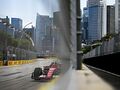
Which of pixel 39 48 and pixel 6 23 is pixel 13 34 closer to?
pixel 6 23

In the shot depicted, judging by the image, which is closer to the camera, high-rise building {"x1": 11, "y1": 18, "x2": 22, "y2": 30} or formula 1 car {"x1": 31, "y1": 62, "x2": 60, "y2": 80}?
high-rise building {"x1": 11, "y1": 18, "x2": 22, "y2": 30}

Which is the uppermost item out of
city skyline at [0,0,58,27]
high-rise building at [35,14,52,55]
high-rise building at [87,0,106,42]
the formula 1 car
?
high-rise building at [87,0,106,42]

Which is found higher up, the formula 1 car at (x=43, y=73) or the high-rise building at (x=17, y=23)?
the high-rise building at (x=17, y=23)

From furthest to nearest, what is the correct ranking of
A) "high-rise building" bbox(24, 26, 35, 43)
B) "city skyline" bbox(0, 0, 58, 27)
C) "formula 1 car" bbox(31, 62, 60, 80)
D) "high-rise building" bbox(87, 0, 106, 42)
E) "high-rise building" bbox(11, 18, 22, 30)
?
"high-rise building" bbox(87, 0, 106, 42)
"formula 1 car" bbox(31, 62, 60, 80)
"high-rise building" bbox(24, 26, 35, 43)
"high-rise building" bbox(11, 18, 22, 30)
"city skyline" bbox(0, 0, 58, 27)

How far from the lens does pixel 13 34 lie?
1717 mm

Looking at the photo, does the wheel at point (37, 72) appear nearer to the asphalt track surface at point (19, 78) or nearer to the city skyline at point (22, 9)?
the asphalt track surface at point (19, 78)

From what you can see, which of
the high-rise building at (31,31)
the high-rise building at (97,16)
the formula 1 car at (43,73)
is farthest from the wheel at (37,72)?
the high-rise building at (97,16)

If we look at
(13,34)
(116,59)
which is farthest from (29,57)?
(116,59)

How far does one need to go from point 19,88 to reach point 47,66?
1.85 ft

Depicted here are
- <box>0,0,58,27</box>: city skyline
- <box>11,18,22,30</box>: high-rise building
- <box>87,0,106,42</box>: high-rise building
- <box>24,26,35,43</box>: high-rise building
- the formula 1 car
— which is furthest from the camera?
<box>87,0,106,42</box>: high-rise building

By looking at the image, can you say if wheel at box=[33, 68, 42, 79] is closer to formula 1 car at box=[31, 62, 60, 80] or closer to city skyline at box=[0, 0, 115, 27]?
formula 1 car at box=[31, 62, 60, 80]

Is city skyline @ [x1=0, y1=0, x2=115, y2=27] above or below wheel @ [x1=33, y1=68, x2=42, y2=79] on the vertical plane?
above

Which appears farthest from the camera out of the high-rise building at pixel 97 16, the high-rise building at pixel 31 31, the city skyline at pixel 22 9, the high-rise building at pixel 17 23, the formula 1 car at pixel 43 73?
the high-rise building at pixel 97 16

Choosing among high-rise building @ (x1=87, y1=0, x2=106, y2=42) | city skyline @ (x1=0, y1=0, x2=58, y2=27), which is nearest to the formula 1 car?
city skyline @ (x1=0, y1=0, x2=58, y2=27)
